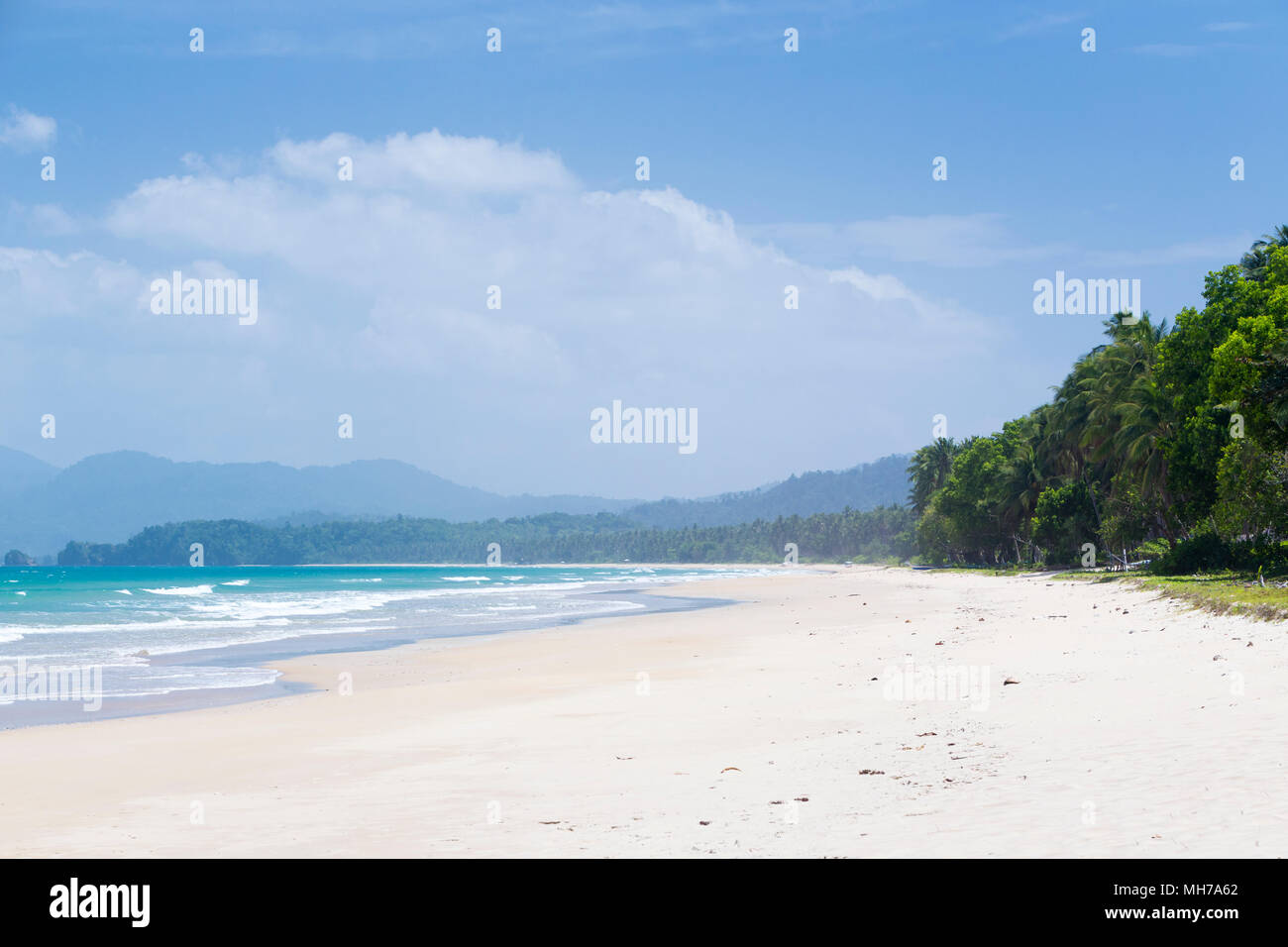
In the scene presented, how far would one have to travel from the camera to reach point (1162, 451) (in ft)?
125

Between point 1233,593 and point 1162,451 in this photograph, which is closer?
point 1233,593

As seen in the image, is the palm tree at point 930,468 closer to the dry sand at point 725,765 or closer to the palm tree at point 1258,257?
the palm tree at point 1258,257

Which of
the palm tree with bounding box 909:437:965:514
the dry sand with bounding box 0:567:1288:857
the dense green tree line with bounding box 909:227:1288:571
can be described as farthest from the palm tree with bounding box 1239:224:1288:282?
the palm tree with bounding box 909:437:965:514

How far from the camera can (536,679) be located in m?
18.4

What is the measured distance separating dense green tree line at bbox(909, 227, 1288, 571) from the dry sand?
1047 centimetres

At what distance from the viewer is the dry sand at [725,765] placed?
6230mm

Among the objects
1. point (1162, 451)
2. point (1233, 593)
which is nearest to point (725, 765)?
point (1233, 593)

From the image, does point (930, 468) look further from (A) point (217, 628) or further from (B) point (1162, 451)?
(A) point (217, 628)

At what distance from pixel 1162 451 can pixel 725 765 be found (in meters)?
35.4

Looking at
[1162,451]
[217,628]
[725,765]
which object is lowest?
[217,628]
